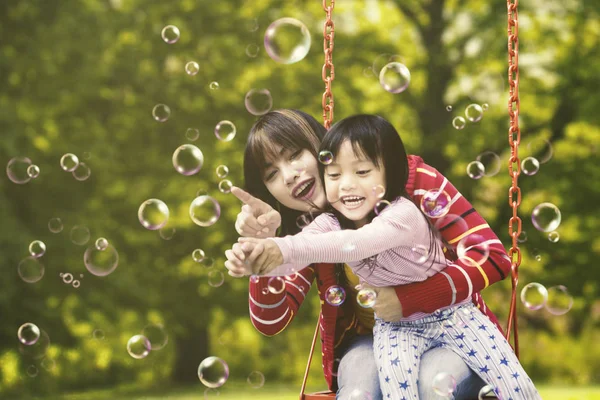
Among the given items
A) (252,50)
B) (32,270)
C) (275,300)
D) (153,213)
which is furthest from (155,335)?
(252,50)

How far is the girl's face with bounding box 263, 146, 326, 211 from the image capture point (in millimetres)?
2846

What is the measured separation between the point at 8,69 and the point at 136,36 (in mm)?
1906

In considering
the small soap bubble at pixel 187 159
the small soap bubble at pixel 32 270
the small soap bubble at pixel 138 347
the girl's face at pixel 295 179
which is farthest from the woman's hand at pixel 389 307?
the small soap bubble at pixel 32 270

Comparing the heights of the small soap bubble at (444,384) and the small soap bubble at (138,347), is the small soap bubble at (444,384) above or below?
above

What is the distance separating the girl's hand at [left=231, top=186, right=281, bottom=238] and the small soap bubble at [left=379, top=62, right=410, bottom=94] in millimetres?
947

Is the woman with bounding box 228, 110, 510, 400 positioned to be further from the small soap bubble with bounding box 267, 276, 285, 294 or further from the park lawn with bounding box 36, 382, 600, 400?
the park lawn with bounding box 36, 382, 600, 400

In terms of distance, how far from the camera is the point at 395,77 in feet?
11.3

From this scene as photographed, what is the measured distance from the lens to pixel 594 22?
11641 millimetres

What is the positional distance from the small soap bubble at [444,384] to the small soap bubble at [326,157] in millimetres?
741

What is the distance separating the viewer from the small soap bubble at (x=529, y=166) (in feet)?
12.9

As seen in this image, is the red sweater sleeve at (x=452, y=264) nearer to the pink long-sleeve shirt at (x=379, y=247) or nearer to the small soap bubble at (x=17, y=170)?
the pink long-sleeve shirt at (x=379, y=247)

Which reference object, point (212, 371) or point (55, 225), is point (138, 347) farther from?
point (55, 225)

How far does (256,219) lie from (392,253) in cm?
47

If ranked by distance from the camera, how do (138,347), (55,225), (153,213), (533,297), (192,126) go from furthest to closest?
(192,126) → (55,225) → (138,347) → (153,213) → (533,297)
